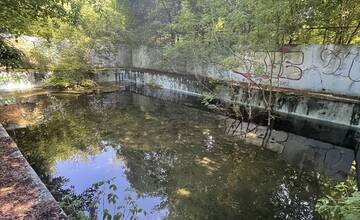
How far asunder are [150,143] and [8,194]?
13.0ft

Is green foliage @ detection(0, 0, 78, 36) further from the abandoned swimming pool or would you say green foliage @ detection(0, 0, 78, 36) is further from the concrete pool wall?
the concrete pool wall

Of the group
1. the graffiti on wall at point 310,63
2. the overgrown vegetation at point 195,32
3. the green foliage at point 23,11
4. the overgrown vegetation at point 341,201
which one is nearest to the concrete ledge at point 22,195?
the green foliage at point 23,11

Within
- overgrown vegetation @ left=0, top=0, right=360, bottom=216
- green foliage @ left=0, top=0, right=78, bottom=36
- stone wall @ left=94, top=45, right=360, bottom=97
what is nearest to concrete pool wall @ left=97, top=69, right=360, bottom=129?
overgrown vegetation @ left=0, top=0, right=360, bottom=216

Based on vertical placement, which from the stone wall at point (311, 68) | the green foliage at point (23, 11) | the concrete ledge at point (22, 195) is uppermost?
the green foliage at point (23, 11)

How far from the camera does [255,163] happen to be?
235 inches

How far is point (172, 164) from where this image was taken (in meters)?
5.88

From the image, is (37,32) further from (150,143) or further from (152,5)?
(150,143)

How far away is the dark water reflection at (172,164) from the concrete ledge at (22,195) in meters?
1.29

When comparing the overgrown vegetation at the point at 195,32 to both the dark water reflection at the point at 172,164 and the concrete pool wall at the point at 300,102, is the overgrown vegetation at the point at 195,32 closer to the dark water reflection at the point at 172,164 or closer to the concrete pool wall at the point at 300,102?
the concrete pool wall at the point at 300,102

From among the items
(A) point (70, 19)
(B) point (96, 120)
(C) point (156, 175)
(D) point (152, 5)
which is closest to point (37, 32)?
(D) point (152, 5)

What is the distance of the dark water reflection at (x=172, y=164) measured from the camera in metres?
4.48

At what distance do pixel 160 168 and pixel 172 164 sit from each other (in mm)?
293

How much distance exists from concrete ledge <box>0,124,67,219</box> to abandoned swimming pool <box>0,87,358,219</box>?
0.62 metres

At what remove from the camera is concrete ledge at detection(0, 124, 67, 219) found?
2797mm
